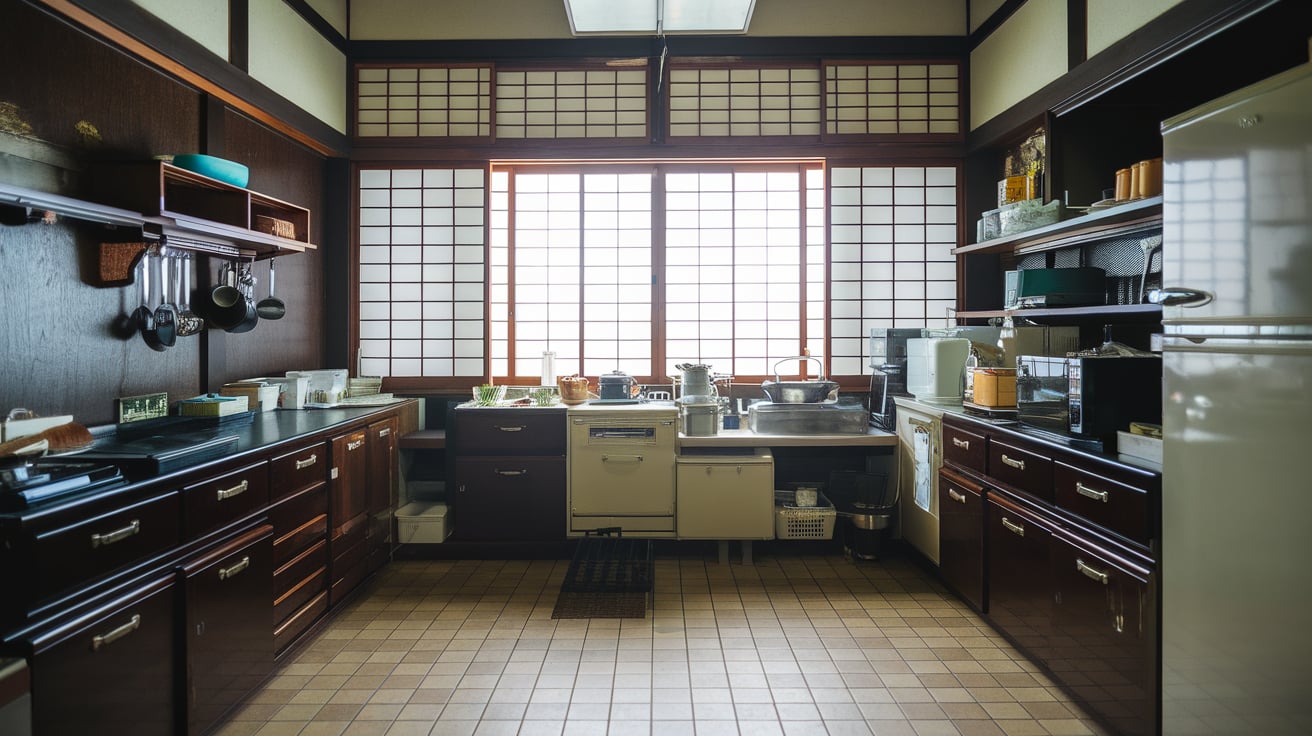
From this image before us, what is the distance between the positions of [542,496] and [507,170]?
2334 mm

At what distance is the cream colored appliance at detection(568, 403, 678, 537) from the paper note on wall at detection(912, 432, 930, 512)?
141 centimetres

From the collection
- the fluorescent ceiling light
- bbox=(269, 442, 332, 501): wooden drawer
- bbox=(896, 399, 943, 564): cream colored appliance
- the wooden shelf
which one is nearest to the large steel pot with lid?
bbox=(896, 399, 943, 564): cream colored appliance

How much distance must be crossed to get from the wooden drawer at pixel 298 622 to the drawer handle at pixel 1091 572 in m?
3.03

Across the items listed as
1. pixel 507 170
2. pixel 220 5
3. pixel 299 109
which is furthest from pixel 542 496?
pixel 220 5


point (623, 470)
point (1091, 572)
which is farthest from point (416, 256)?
point (1091, 572)

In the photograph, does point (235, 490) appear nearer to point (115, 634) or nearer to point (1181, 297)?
point (115, 634)

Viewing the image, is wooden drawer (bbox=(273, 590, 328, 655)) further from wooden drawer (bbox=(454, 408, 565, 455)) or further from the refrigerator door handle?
the refrigerator door handle

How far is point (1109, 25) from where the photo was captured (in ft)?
9.90

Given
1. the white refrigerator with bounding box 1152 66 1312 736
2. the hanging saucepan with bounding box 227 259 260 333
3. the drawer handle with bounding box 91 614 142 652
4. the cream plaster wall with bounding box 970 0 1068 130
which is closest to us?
the white refrigerator with bounding box 1152 66 1312 736

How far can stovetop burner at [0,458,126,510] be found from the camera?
1.61 meters

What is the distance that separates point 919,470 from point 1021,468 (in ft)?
3.45

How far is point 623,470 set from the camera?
3986 millimetres

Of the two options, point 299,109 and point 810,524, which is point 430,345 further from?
point 810,524

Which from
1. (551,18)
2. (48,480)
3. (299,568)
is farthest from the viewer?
(551,18)
